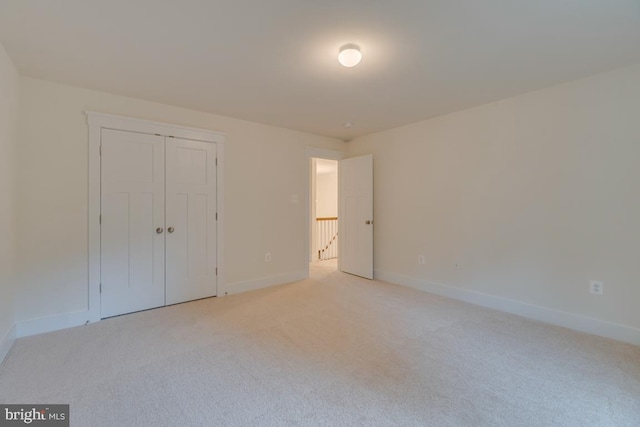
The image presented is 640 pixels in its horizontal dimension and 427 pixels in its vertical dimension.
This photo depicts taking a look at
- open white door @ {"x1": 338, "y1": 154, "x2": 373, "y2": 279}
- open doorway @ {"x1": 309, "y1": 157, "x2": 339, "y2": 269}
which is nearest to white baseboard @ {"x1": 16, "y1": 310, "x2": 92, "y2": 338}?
open white door @ {"x1": 338, "y1": 154, "x2": 373, "y2": 279}

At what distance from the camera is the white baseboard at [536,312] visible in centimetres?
243

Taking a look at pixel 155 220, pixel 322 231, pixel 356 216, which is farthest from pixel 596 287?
pixel 322 231

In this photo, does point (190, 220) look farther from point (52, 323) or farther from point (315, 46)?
point (315, 46)

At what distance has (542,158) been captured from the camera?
283 centimetres

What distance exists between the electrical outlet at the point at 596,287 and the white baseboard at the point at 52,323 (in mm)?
4803

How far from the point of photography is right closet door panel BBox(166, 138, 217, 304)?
3271 millimetres

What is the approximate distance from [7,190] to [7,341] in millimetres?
1204

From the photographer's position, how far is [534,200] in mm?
2893

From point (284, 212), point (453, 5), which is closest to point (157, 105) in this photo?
point (284, 212)

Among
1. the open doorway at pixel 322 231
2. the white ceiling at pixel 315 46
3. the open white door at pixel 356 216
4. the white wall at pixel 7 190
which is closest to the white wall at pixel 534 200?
the white ceiling at pixel 315 46

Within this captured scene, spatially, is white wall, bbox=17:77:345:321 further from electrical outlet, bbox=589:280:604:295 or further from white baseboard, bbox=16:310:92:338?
electrical outlet, bbox=589:280:604:295

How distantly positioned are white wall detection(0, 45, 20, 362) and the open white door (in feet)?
12.9

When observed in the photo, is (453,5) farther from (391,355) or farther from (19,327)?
(19,327)

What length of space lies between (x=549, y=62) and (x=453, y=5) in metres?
1.27
